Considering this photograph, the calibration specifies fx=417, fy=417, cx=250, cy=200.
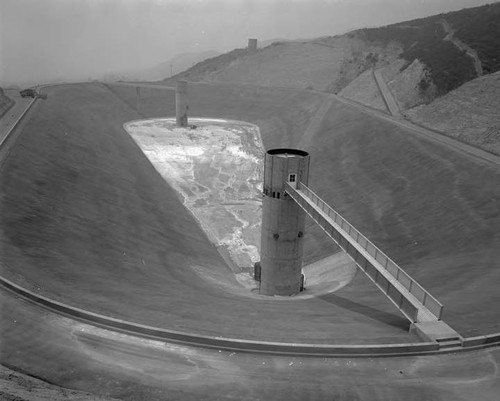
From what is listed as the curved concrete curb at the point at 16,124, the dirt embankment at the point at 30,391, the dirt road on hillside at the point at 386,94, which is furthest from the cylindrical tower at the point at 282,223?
the dirt road on hillside at the point at 386,94

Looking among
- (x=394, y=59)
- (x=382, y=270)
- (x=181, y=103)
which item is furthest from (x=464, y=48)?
(x=382, y=270)

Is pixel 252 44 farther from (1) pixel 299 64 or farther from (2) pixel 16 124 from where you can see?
(2) pixel 16 124

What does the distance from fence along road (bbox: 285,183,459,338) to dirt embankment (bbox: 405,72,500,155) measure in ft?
91.8

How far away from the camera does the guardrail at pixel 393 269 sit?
19.0m

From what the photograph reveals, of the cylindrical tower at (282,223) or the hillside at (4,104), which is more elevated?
the hillside at (4,104)

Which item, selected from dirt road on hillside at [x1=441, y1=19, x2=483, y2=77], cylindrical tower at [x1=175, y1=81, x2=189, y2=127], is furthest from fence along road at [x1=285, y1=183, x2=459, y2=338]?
cylindrical tower at [x1=175, y1=81, x2=189, y2=127]

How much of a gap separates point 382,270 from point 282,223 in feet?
42.1

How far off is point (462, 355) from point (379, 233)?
22.7 meters

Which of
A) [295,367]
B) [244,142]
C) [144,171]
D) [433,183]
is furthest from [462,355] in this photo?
[244,142]

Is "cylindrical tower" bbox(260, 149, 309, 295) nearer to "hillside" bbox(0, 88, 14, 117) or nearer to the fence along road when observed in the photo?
the fence along road

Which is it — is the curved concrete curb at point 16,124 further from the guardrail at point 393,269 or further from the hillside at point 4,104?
the guardrail at point 393,269

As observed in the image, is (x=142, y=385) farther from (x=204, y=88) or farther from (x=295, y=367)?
(x=204, y=88)

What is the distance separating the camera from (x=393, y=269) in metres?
22.0

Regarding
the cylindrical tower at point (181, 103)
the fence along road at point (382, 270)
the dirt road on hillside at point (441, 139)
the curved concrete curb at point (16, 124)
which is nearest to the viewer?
the fence along road at point (382, 270)
